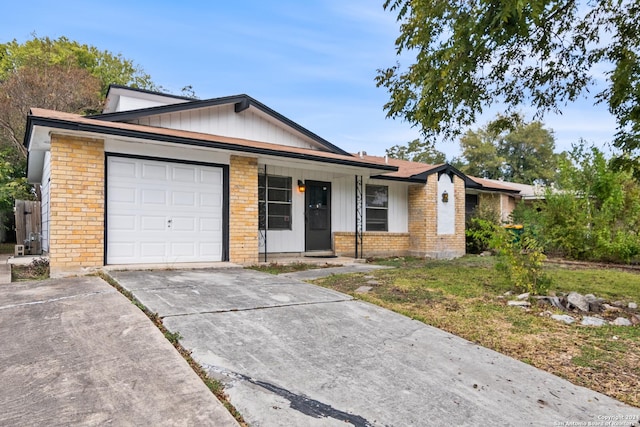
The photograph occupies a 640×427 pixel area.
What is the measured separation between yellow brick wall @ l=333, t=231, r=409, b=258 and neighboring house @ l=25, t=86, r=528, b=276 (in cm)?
3

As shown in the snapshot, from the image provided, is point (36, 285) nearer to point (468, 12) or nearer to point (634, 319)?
point (468, 12)

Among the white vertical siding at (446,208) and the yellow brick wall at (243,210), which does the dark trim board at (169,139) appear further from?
the white vertical siding at (446,208)

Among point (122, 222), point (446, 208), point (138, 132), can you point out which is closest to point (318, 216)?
point (446, 208)

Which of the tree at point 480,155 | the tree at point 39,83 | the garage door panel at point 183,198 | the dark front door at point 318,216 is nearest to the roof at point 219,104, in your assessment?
the dark front door at point 318,216

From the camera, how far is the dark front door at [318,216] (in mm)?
10703

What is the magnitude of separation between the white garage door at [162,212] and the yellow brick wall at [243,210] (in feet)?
0.92

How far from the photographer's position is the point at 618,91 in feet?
17.3

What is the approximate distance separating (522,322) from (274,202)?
6.99m

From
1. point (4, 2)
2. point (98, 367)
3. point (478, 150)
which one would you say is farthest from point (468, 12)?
point (478, 150)

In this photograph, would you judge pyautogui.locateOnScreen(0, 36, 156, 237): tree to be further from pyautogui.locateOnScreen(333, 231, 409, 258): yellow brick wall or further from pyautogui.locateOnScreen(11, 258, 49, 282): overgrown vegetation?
pyautogui.locateOnScreen(333, 231, 409, 258): yellow brick wall

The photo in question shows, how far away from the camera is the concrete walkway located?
2053mm

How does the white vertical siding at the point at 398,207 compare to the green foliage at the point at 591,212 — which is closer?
the green foliage at the point at 591,212

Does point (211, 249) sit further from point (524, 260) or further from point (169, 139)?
point (524, 260)

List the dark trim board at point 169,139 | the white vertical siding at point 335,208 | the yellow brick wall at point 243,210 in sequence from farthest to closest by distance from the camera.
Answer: the white vertical siding at point 335,208 → the yellow brick wall at point 243,210 → the dark trim board at point 169,139
